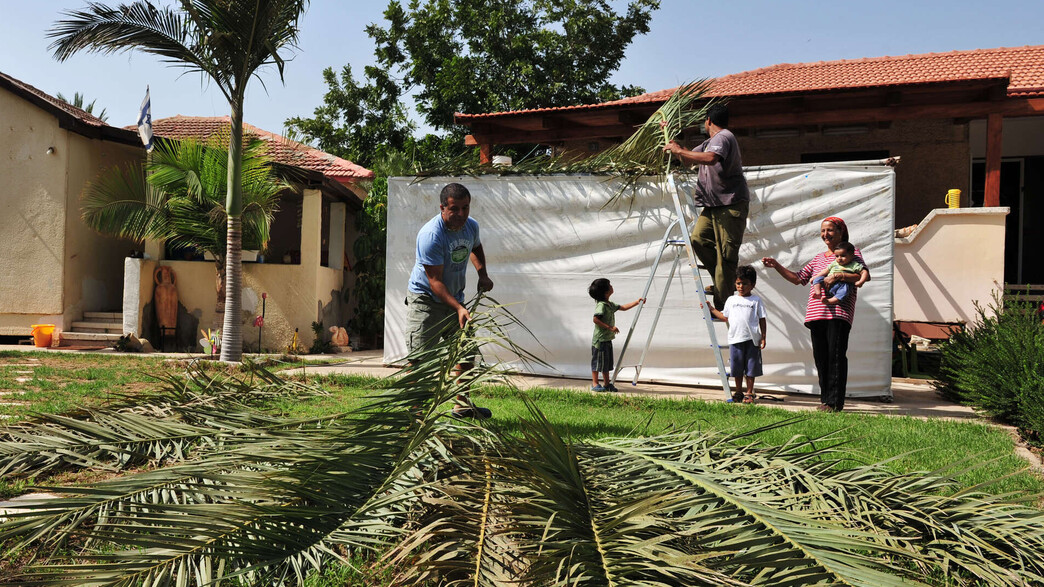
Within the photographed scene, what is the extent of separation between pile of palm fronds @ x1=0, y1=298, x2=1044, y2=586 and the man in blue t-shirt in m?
2.11

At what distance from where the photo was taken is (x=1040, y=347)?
17.2 ft

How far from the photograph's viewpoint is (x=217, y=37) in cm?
969

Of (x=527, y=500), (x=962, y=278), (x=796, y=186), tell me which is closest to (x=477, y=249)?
(x=527, y=500)

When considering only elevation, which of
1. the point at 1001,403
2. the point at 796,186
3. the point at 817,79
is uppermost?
the point at 817,79

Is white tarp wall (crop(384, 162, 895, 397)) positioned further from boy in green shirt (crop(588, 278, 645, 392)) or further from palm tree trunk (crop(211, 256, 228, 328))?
palm tree trunk (crop(211, 256, 228, 328))

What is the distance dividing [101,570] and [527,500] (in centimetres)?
66

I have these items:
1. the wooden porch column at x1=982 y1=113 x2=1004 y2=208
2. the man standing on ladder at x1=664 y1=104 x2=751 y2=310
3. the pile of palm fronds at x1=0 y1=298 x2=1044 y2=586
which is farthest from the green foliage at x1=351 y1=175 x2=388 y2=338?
the pile of palm fronds at x1=0 y1=298 x2=1044 y2=586

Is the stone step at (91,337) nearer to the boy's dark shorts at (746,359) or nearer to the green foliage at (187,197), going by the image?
the green foliage at (187,197)

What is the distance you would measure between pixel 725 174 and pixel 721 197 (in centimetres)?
19

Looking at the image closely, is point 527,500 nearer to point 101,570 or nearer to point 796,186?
point 101,570

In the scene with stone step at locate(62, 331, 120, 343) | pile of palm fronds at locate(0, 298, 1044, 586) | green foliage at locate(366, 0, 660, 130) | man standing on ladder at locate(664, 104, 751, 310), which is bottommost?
stone step at locate(62, 331, 120, 343)

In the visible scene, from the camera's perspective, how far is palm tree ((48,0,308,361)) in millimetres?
9633

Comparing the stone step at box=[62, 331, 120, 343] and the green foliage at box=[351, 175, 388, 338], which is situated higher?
the green foliage at box=[351, 175, 388, 338]

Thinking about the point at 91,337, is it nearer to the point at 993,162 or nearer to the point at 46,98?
the point at 46,98
